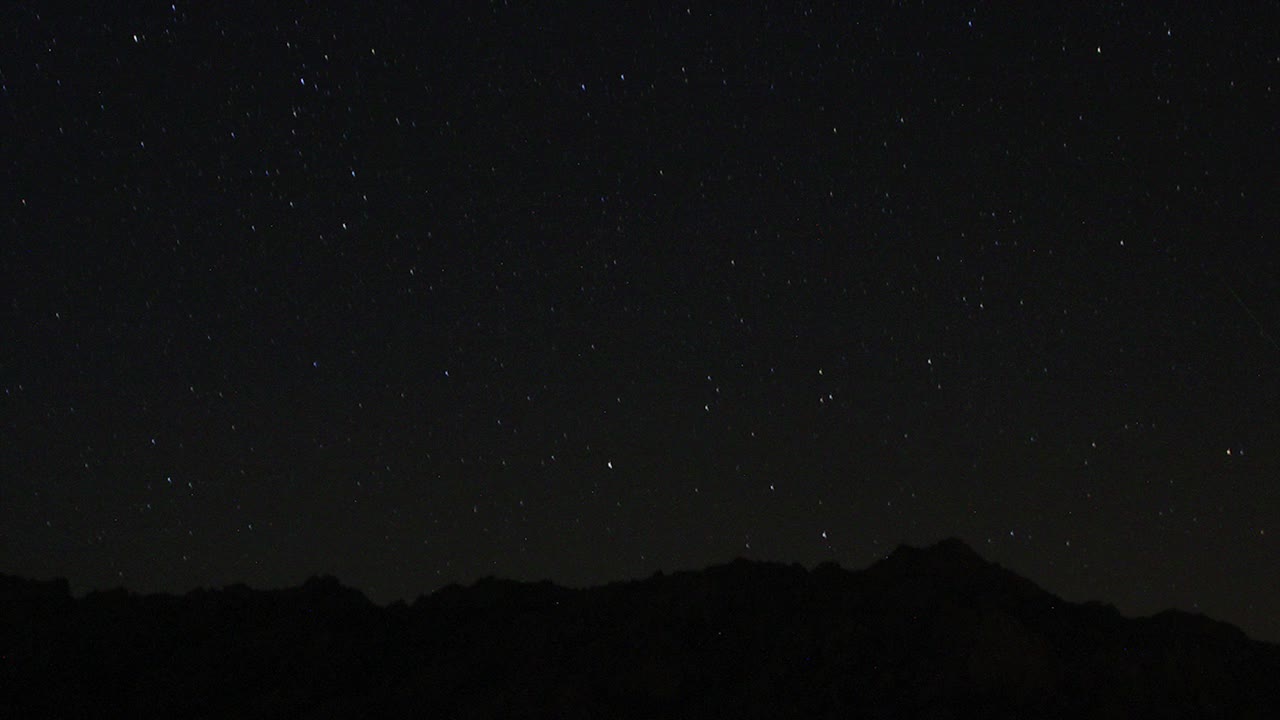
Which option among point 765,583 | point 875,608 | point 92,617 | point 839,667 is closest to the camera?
point 839,667

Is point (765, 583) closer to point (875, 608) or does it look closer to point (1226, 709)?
point (875, 608)

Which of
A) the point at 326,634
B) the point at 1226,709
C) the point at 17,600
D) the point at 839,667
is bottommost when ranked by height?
the point at 1226,709

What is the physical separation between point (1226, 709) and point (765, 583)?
5.15 meters

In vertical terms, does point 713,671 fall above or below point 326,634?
below

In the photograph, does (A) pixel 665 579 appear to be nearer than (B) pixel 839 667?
No

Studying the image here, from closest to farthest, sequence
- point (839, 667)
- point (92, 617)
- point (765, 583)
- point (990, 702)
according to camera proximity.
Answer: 1. point (990, 702)
2. point (839, 667)
3. point (765, 583)
4. point (92, 617)

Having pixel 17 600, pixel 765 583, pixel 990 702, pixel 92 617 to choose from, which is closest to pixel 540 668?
pixel 765 583

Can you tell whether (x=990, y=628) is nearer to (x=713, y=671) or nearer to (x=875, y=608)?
(x=875, y=608)

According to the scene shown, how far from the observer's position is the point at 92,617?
14.9 m

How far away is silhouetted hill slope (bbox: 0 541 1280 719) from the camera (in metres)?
11.1

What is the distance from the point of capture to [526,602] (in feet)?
48.0

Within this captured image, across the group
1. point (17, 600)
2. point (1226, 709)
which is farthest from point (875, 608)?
point (17, 600)

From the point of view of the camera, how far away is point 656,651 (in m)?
12.4

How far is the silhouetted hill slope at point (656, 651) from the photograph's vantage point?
11125mm
